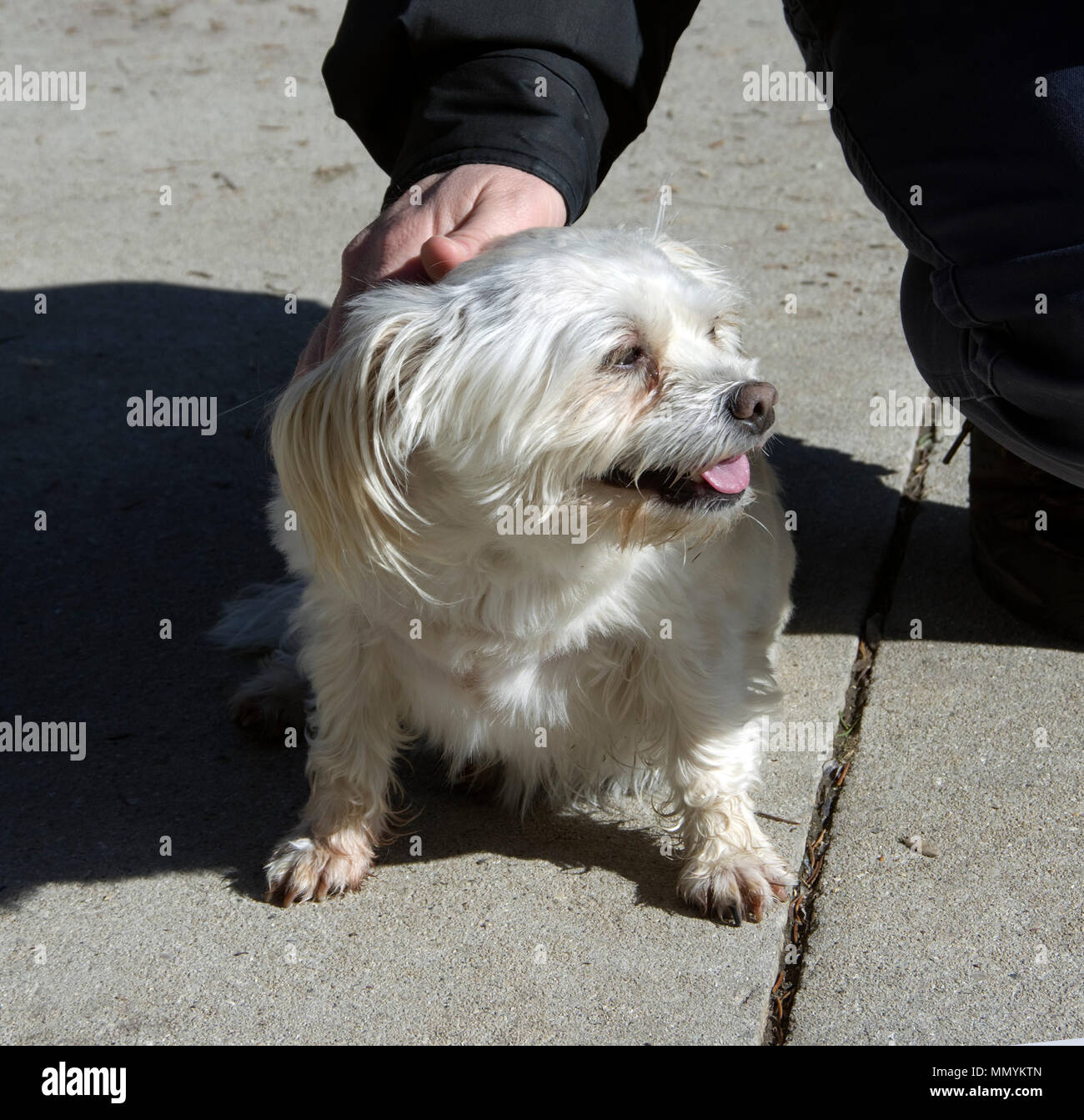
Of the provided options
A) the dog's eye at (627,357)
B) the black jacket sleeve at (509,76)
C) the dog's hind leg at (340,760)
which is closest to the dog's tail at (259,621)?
the dog's hind leg at (340,760)

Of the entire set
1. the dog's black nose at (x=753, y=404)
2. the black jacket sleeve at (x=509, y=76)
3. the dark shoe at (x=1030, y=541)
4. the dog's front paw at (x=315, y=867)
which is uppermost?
the black jacket sleeve at (x=509, y=76)

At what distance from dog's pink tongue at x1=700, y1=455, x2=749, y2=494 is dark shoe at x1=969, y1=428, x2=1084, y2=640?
43.1 inches

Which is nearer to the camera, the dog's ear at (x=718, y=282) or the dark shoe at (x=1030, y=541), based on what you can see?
the dog's ear at (x=718, y=282)

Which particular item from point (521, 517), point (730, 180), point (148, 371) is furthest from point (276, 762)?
point (730, 180)

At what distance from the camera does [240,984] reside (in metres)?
2.22

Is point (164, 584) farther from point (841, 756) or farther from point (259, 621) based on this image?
point (841, 756)

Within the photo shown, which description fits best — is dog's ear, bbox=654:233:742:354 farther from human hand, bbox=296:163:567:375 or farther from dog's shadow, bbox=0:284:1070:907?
dog's shadow, bbox=0:284:1070:907

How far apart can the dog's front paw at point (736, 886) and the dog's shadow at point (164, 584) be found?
0.29ft

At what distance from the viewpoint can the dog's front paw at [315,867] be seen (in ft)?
7.97

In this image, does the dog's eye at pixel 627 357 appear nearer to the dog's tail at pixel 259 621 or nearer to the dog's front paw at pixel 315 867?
the dog's front paw at pixel 315 867

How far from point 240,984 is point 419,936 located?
1.08 feet

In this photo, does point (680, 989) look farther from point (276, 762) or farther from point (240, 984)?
point (276, 762)

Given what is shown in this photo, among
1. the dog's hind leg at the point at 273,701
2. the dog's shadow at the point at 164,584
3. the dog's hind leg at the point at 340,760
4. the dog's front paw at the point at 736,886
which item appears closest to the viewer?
the dog's front paw at the point at 736,886

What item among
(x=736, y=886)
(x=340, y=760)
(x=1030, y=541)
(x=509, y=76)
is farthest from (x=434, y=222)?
(x=1030, y=541)
